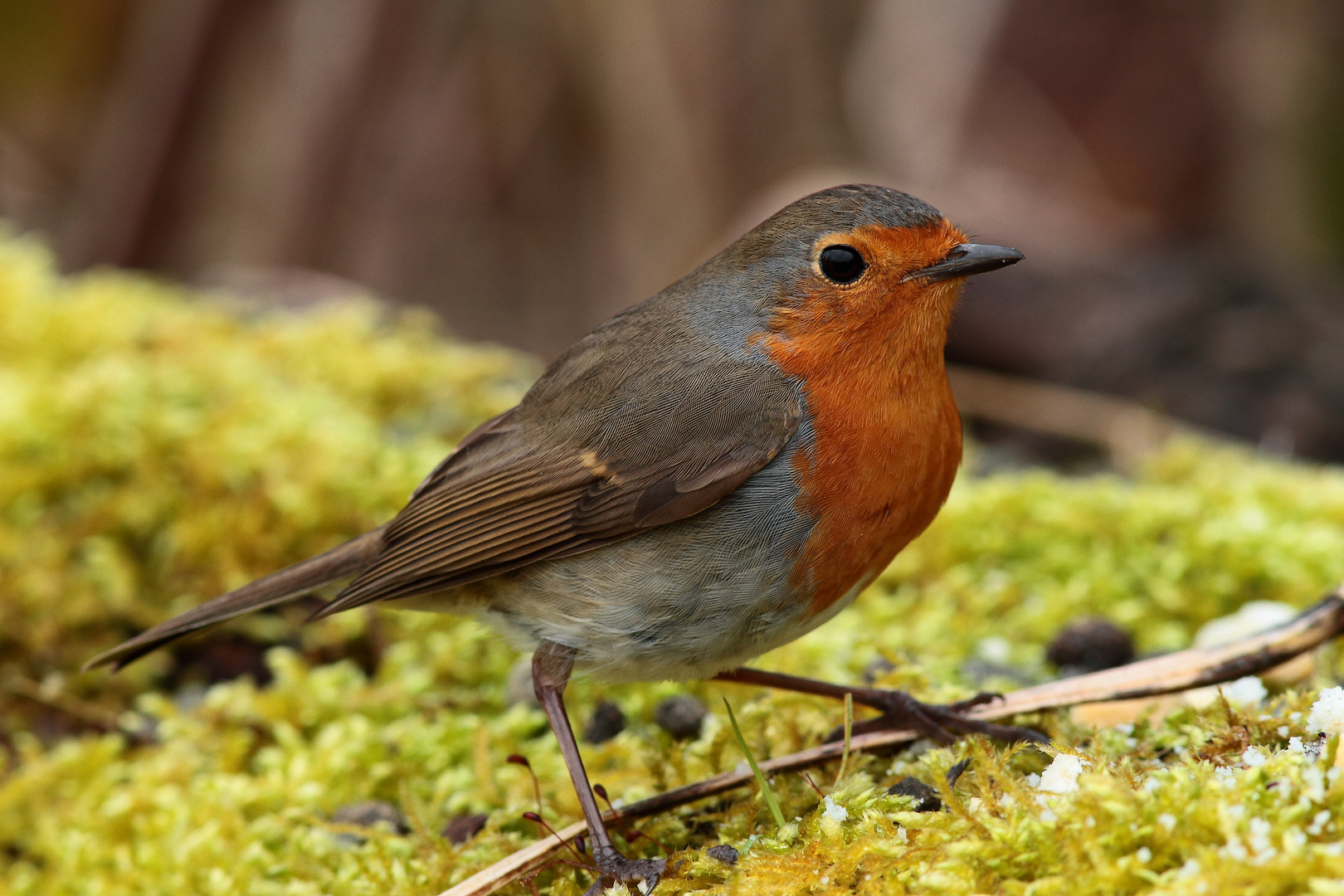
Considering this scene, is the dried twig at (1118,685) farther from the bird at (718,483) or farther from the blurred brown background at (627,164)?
the blurred brown background at (627,164)

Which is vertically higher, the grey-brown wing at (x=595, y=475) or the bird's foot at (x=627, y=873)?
the grey-brown wing at (x=595, y=475)

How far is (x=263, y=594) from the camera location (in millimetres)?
3072

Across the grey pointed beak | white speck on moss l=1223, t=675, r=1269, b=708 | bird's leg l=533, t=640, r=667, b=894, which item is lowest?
white speck on moss l=1223, t=675, r=1269, b=708

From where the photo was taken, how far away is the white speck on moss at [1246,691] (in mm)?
2520

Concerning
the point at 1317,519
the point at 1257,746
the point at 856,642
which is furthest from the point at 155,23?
the point at 1257,746

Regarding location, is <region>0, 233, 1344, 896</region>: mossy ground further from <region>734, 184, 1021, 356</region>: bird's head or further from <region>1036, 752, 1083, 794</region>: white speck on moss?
<region>734, 184, 1021, 356</region>: bird's head

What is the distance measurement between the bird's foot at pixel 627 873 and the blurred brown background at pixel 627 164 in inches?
183

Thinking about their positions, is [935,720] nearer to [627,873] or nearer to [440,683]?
[627,873]

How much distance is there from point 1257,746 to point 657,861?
1.08 meters

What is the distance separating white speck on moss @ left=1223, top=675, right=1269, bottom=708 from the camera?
2520 millimetres

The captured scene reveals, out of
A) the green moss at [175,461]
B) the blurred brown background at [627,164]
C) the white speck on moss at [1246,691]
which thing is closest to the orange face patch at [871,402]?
the white speck on moss at [1246,691]

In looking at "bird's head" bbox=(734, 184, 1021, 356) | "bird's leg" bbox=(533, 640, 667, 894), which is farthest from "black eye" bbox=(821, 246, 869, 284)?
"bird's leg" bbox=(533, 640, 667, 894)

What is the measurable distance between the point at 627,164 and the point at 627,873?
24.6 ft

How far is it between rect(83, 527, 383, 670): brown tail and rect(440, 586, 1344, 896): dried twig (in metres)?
1.01
